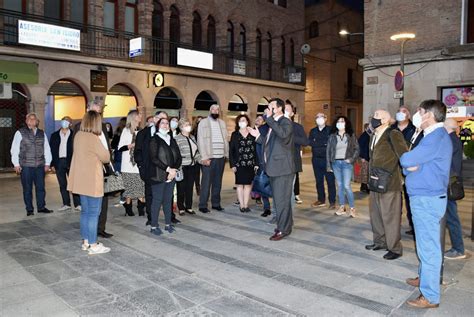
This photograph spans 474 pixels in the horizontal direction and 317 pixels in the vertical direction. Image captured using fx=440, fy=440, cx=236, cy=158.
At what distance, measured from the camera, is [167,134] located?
738 centimetres

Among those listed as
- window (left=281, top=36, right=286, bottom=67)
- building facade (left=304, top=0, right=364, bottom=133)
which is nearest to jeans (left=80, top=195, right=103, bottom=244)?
window (left=281, top=36, right=286, bottom=67)

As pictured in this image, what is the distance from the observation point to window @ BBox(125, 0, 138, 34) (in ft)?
66.7

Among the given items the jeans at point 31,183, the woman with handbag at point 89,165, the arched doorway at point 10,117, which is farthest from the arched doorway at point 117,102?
the woman with handbag at point 89,165

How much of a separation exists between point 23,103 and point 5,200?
312 inches

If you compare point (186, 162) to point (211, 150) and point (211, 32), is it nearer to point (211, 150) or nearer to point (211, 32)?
point (211, 150)

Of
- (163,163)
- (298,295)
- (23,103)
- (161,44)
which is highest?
(161,44)

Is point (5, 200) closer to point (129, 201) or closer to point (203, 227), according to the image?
point (129, 201)

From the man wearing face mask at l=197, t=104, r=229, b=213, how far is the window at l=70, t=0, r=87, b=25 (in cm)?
1212

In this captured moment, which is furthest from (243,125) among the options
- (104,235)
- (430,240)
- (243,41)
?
(243,41)

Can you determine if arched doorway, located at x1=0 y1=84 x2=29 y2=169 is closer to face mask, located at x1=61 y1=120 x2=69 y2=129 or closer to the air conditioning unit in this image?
the air conditioning unit

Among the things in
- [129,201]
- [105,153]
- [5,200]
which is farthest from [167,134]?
[5,200]

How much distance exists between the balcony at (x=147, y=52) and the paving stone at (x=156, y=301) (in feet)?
47.8

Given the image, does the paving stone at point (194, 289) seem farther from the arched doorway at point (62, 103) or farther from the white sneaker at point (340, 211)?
the arched doorway at point (62, 103)

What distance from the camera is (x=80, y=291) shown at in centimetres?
470
